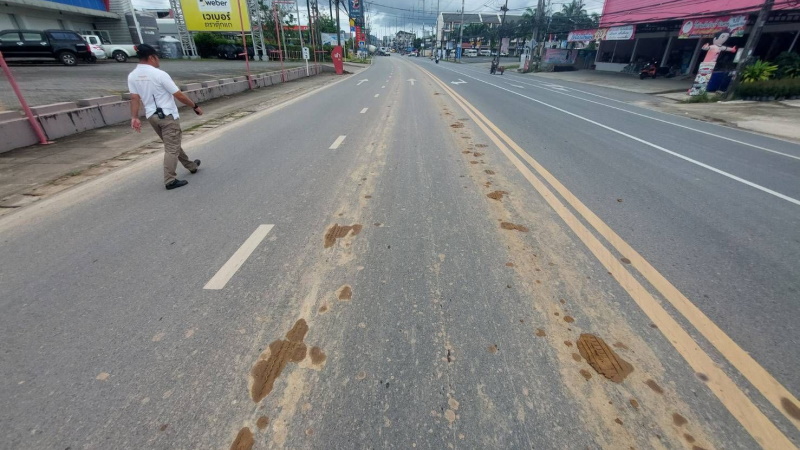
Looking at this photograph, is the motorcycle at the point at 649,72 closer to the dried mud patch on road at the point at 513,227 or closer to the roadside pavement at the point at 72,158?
the roadside pavement at the point at 72,158

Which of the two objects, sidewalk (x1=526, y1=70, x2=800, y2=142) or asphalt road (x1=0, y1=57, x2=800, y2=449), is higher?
asphalt road (x1=0, y1=57, x2=800, y2=449)

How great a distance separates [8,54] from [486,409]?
2659 cm

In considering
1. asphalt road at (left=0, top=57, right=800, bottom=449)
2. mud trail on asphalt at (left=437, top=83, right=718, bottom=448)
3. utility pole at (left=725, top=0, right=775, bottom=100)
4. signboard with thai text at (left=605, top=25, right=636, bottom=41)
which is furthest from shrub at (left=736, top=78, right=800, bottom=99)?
mud trail on asphalt at (left=437, top=83, right=718, bottom=448)

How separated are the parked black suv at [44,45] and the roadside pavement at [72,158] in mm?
16059

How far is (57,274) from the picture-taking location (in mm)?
2820

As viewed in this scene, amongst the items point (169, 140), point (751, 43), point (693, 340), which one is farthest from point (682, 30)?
point (169, 140)

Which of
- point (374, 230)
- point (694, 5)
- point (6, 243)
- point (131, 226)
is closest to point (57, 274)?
point (131, 226)

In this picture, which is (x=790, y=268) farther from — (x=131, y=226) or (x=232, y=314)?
(x=131, y=226)

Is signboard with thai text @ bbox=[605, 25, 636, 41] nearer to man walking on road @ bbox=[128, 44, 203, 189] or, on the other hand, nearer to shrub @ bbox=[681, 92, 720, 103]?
shrub @ bbox=[681, 92, 720, 103]

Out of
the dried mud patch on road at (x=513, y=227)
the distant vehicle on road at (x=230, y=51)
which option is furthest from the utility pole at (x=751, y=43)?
the distant vehicle on road at (x=230, y=51)

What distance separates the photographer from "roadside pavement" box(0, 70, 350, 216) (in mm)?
4592

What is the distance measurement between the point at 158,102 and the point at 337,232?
3.26 meters

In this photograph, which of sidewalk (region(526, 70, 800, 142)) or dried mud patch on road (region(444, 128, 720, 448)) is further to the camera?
sidewalk (region(526, 70, 800, 142))

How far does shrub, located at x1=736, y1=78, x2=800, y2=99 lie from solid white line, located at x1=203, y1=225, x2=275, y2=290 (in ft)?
68.5
